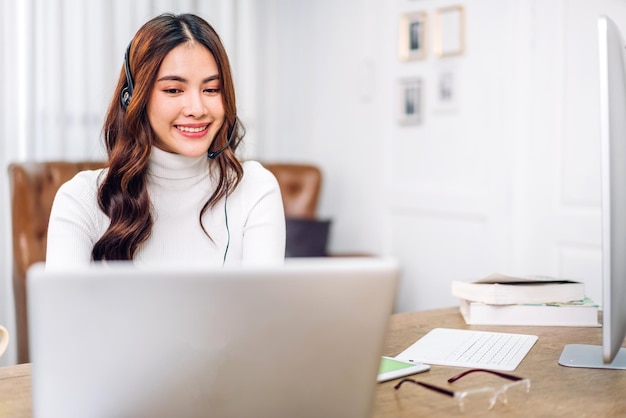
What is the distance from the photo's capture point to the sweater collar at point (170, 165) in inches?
67.6

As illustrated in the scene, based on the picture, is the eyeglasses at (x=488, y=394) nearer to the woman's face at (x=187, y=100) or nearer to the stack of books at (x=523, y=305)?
the stack of books at (x=523, y=305)

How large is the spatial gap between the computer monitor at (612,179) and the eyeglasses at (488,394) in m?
0.14

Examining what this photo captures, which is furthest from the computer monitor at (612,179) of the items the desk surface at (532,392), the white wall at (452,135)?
the white wall at (452,135)

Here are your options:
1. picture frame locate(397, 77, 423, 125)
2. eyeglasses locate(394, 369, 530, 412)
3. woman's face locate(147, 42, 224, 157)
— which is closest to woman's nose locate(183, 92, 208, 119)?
woman's face locate(147, 42, 224, 157)

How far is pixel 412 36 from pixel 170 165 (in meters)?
2.33

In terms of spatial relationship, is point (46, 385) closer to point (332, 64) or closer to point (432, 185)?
point (432, 185)

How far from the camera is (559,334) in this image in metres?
1.58

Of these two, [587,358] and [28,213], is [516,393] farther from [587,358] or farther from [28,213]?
[28,213]

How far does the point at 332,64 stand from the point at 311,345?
358 cm

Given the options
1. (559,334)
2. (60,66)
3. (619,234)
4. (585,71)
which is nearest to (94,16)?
(60,66)

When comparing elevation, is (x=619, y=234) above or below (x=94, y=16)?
below

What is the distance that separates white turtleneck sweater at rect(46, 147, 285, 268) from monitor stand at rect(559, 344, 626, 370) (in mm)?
601

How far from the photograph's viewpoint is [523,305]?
1.67 meters

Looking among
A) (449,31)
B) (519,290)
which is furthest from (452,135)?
(519,290)
